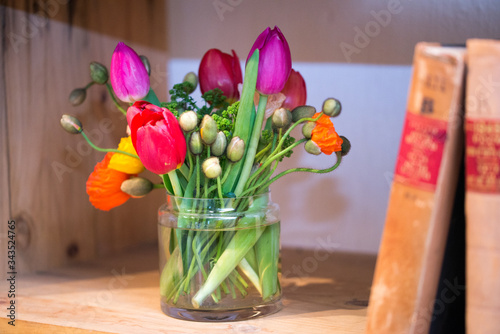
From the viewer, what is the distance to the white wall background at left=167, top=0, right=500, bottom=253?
2.89 feet

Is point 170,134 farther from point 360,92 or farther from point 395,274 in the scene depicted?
point 360,92

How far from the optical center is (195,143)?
0.57 meters

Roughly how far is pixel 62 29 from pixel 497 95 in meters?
0.67

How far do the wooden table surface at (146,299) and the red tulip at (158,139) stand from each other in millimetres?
179

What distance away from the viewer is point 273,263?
2.12 ft

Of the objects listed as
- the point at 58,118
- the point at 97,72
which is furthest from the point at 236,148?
the point at 58,118

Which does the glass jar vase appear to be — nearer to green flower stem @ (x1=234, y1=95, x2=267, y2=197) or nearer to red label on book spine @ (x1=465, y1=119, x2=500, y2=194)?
green flower stem @ (x1=234, y1=95, x2=267, y2=197)

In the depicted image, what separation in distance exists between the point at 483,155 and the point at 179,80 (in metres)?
0.70

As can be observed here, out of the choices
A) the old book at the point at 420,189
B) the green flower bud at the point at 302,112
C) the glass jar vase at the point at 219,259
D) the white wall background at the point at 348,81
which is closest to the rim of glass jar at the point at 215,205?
the glass jar vase at the point at 219,259

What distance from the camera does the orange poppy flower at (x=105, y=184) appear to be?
0.68 meters

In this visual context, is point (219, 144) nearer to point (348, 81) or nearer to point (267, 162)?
point (267, 162)

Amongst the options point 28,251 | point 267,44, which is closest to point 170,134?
point 267,44

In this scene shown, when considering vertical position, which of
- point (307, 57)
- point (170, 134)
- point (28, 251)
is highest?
point (307, 57)

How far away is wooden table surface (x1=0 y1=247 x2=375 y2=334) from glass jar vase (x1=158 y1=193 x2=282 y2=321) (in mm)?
18
